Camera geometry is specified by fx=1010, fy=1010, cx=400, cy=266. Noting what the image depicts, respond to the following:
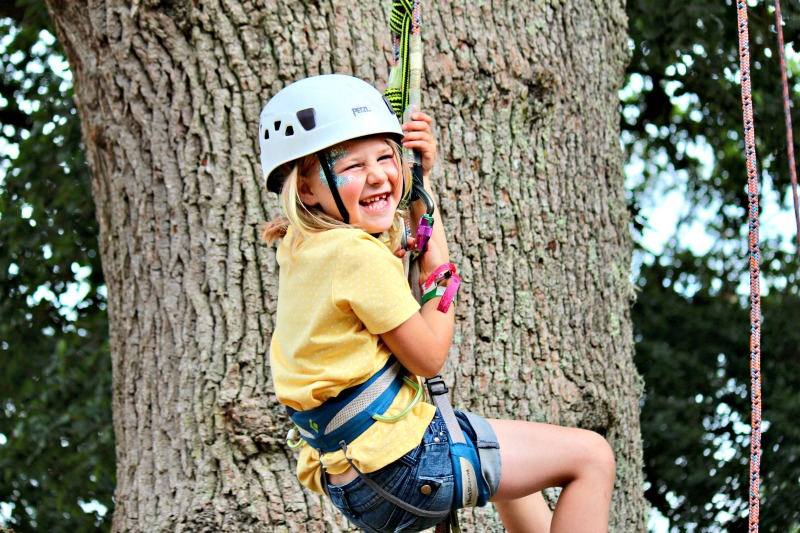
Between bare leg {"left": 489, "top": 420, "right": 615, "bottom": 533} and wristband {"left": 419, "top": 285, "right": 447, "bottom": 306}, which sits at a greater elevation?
wristband {"left": 419, "top": 285, "right": 447, "bottom": 306}

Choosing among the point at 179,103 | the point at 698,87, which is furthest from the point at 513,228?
the point at 698,87

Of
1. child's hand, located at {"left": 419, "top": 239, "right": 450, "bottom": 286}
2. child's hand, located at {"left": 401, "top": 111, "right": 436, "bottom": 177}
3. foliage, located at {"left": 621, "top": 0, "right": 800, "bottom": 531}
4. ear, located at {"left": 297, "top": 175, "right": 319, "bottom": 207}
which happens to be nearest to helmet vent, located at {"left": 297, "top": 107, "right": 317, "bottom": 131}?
ear, located at {"left": 297, "top": 175, "right": 319, "bottom": 207}

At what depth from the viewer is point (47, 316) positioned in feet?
22.6

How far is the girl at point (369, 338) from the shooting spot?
8.08 ft

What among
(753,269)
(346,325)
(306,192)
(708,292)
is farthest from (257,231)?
(708,292)

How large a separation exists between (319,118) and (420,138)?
30cm

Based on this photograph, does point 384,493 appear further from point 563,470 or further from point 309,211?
point 309,211

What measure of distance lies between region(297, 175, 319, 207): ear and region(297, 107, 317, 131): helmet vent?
0.47 ft

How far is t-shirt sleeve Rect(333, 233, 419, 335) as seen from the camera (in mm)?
2410

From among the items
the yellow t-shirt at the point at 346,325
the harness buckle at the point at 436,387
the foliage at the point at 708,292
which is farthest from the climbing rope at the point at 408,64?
the foliage at the point at 708,292

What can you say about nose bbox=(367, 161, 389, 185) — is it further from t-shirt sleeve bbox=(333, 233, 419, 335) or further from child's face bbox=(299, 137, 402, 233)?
t-shirt sleeve bbox=(333, 233, 419, 335)

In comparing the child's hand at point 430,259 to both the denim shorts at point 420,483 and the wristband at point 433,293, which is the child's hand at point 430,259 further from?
the denim shorts at point 420,483

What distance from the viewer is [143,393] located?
3777mm

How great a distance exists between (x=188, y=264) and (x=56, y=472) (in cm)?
394
